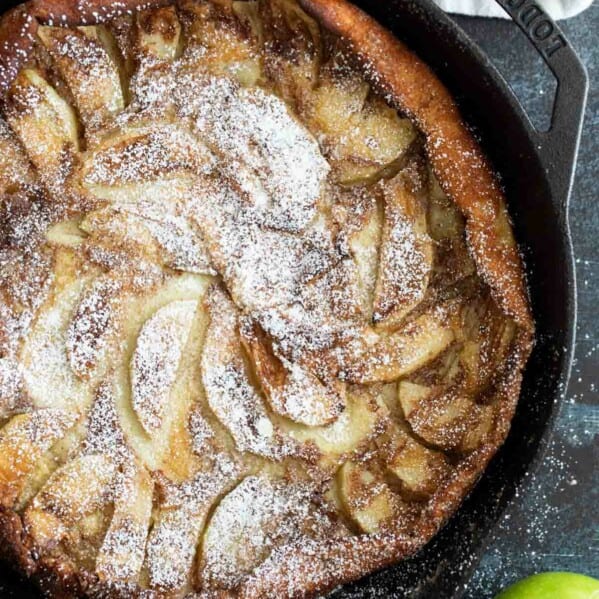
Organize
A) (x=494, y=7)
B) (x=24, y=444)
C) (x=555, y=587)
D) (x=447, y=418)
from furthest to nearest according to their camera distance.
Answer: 1. (x=494, y=7)
2. (x=555, y=587)
3. (x=447, y=418)
4. (x=24, y=444)

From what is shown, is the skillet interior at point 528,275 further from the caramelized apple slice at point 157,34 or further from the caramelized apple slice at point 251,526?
the caramelized apple slice at point 157,34

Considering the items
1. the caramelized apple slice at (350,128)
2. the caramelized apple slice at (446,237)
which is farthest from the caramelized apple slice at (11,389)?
the caramelized apple slice at (446,237)

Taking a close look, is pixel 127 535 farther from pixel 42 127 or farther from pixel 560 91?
pixel 560 91

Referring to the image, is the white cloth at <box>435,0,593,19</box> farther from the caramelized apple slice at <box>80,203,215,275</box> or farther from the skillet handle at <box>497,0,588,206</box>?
the caramelized apple slice at <box>80,203,215,275</box>

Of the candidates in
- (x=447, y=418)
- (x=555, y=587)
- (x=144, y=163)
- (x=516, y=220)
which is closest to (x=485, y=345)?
(x=447, y=418)

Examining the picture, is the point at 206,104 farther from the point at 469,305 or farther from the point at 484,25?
the point at 484,25

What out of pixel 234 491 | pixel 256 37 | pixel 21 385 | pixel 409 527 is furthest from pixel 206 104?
pixel 409 527
